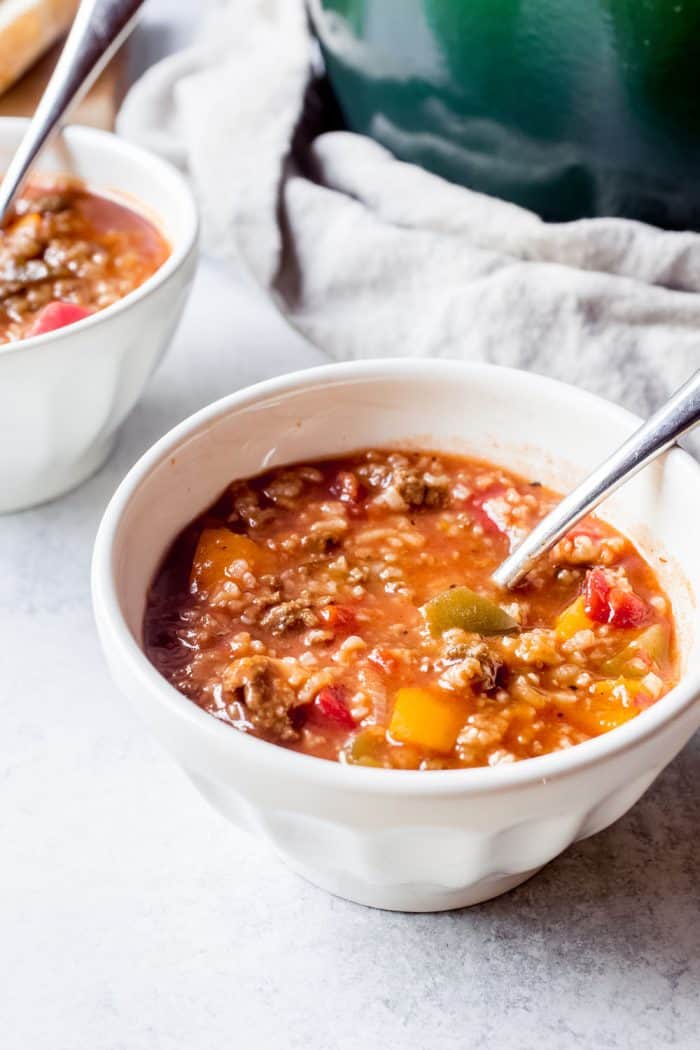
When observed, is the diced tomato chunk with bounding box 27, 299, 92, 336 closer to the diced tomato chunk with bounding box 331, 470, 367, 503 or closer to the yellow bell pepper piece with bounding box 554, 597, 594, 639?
the diced tomato chunk with bounding box 331, 470, 367, 503

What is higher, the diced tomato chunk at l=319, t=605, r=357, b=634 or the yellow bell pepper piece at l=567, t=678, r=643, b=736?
the yellow bell pepper piece at l=567, t=678, r=643, b=736

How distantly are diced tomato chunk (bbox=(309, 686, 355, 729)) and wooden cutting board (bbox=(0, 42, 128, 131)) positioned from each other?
6.88ft

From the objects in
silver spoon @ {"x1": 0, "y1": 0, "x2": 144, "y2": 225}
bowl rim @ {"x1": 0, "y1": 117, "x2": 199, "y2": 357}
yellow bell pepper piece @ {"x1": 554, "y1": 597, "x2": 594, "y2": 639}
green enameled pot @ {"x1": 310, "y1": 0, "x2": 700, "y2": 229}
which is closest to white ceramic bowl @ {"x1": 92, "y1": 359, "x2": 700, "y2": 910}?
yellow bell pepper piece @ {"x1": 554, "y1": 597, "x2": 594, "y2": 639}

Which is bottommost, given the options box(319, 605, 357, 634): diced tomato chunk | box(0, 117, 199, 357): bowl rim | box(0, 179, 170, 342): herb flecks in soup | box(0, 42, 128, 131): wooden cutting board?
box(0, 42, 128, 131): wooden cutting board

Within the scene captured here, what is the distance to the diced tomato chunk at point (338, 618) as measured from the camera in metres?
1.86

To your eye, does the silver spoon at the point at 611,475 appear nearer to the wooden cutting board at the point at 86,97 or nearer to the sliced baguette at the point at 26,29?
the wooden cutting board at the point at 86,97

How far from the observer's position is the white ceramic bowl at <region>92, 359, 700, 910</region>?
4.94 feet

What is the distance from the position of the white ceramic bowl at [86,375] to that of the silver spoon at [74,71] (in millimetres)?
238

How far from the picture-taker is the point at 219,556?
198cm

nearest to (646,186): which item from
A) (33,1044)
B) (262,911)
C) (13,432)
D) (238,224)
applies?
(238,224)

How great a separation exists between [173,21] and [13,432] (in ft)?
6.33

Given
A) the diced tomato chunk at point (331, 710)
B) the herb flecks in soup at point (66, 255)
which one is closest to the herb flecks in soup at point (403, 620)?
the diced tomato chunk at point (331, 710)

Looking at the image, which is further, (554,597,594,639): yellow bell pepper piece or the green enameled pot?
the green enameled pot

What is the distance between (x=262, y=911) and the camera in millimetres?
1846
